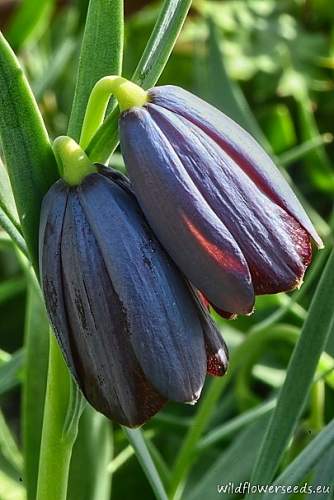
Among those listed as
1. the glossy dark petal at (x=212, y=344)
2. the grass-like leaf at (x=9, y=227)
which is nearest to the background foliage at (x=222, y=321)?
the grass-like leaf at (x=9, y=227)

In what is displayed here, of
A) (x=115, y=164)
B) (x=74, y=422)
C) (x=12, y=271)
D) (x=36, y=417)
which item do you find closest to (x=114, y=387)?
(x=74, y=422)

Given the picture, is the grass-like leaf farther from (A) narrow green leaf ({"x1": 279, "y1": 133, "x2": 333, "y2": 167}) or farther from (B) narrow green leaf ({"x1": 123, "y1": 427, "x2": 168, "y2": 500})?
(A) narrow green leaf ({"x1": 279, "y1": 133, "x2": 333, "y2": 167})

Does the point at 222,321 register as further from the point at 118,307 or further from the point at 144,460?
the point at 118,307

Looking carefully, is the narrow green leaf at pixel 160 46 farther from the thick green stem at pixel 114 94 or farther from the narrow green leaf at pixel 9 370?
the narrow green leaf at pixel 9 370

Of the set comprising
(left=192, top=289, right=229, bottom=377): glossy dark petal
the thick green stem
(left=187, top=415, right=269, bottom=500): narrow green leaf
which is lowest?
(left=187, top=415, right=269, bottom=500): narrow green leaf

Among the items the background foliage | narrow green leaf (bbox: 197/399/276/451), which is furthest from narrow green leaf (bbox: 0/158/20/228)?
narrow green leaf (bbox: 197/399/276/451)

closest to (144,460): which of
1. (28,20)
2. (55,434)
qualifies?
(55,434)

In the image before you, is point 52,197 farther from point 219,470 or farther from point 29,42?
point 29,42
